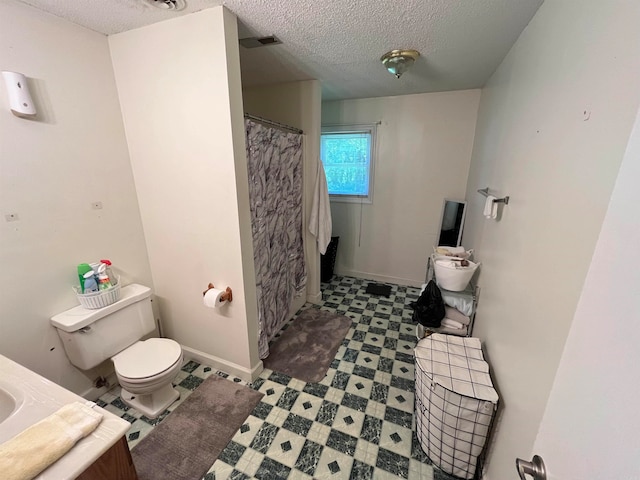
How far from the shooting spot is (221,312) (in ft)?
6.04

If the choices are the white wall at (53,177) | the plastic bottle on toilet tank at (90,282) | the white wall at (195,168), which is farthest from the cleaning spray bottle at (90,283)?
the white wall at (195,168)

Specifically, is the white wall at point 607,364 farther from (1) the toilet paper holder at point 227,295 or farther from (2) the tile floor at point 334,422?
(1) the toilet paper holder at point 227,295

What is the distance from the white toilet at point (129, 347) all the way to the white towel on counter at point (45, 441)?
2.17ft

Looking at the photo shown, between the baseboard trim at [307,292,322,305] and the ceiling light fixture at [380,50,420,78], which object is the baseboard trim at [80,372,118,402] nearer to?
the baseboard trim at [307,292,322,305]

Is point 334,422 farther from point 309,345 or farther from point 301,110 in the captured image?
point 301,110

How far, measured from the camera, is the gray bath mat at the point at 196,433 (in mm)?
1338

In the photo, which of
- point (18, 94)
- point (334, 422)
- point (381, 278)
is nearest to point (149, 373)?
point (334, 422)

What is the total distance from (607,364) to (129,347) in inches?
86.6

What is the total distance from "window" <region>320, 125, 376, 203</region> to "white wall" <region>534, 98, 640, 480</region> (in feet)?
9.45

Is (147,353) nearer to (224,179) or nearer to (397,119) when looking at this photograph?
(224,179)

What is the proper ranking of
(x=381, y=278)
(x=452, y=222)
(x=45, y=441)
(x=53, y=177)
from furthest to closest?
(x=381, y=278) → (x=452, y=222) → (x=53, y=177) → (x=45, y=441)

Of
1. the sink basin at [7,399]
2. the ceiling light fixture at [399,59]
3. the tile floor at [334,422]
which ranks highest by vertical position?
the ceiling light fixture at [399,59]

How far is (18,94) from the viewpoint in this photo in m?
1.24

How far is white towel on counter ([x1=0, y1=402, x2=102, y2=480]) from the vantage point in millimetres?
698
